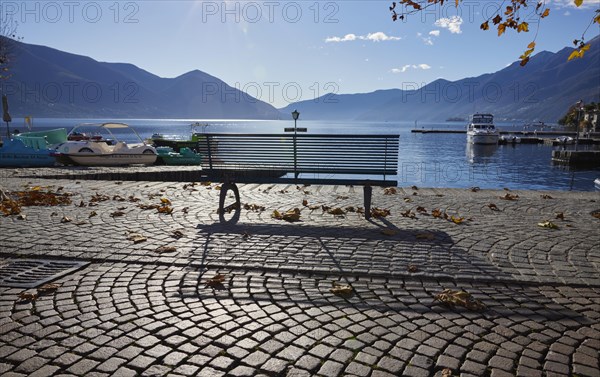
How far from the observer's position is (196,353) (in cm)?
254

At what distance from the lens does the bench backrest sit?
6.04 metres

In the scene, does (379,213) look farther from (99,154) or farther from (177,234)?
(99,154)

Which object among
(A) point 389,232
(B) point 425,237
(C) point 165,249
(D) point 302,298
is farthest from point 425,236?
(C) point 165,249

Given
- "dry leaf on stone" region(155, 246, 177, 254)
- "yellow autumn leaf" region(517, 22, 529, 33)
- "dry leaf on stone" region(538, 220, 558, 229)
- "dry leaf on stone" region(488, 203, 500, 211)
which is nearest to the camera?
"yellow autumn leaf" region(517, 22, 529, 33)

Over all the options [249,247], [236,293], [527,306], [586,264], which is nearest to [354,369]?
[236,293]

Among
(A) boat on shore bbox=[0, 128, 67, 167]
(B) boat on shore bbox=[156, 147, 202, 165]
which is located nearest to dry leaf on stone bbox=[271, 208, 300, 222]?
(A) boat on shore bbox=[0, 128, 67, 167]

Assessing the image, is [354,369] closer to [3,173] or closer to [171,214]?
[171,214]

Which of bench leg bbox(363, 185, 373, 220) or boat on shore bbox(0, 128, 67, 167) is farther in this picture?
boat on shore bbox(0, 128, 67, 167)

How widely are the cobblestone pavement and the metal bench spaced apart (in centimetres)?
66

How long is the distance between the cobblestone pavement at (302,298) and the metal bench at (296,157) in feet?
2.16

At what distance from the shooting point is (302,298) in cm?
336

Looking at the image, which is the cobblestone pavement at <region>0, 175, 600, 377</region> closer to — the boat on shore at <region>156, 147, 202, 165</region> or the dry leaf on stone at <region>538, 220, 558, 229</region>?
the dry leaf on stone at <region>538, 220, 558, 229</region>

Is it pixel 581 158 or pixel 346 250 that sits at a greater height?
pixel 346 250

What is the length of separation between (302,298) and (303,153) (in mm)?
3307
